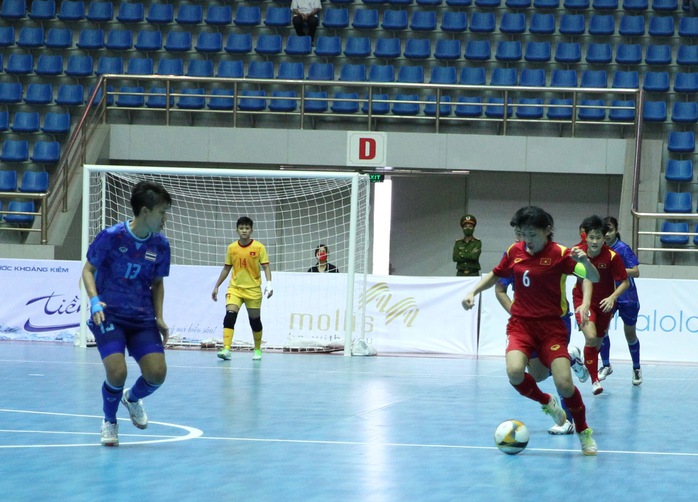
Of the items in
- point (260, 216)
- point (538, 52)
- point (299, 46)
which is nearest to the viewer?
point (260, 216)

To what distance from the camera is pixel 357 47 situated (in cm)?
2252

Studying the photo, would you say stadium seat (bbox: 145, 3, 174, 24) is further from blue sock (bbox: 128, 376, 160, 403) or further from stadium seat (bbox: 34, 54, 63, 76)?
blue sock (bbox: 128, 376, 160, 403)

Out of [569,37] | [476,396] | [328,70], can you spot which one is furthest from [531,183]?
[476,396]

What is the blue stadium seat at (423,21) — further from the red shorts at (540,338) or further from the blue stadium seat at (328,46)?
the red shorts at (540,338)

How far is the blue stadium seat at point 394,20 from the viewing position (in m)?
22.7

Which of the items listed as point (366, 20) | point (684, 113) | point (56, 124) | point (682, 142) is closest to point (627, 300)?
point (682, 142)

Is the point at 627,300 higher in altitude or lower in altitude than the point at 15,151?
lower

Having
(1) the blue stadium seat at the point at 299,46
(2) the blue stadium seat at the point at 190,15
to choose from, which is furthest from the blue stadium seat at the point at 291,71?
(2) the blue stadium seat at the point at 190,15

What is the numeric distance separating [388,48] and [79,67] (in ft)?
21.9

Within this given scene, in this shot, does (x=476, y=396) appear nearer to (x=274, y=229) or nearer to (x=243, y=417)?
(x=243, y=417)

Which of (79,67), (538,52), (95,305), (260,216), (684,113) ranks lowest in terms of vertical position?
(95,305)

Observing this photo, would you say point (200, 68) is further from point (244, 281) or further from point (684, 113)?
point (684, 113)

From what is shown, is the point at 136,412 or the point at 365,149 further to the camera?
the point at 365,149

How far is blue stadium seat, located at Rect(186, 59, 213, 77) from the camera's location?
22.3 metres
